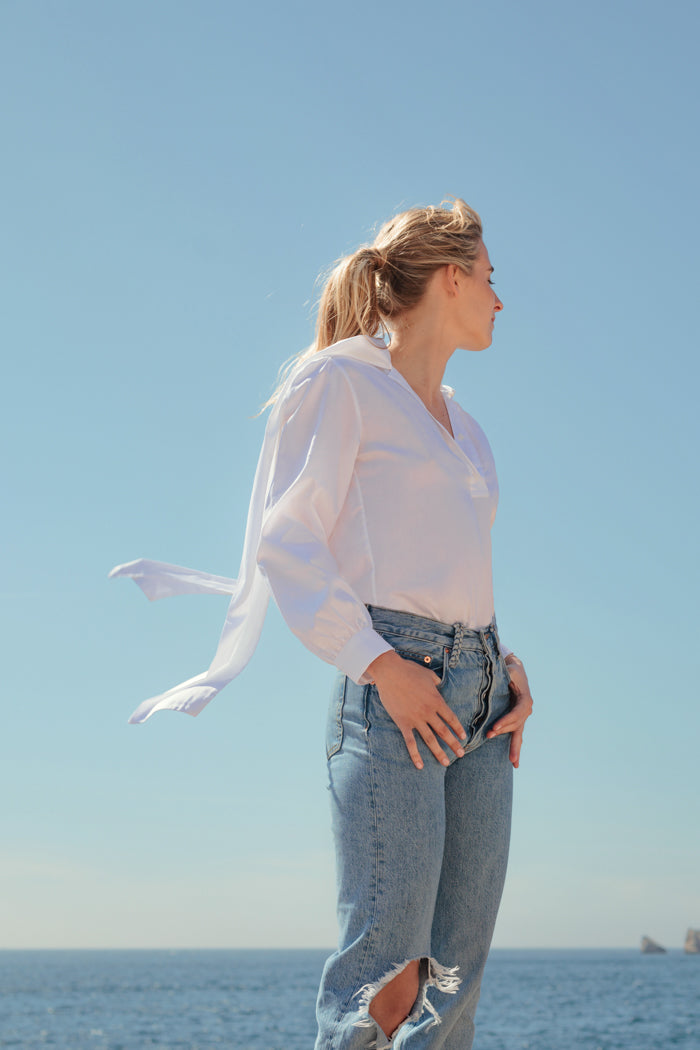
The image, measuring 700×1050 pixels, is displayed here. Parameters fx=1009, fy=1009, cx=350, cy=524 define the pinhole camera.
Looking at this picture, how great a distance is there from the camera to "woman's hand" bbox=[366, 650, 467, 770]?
1.99 meters

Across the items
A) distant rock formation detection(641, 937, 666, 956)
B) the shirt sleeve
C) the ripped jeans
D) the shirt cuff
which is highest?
the shirt sleeve

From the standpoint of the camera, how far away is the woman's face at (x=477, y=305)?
8.31ft

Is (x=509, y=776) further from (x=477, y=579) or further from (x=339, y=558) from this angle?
(x=339, y=558)

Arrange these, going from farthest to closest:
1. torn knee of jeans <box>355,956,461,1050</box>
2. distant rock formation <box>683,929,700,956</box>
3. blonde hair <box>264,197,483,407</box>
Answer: distant rock formation <box>683,929,700,956</box> → blonde hair <box>264,197,483,407</box> → torn knee of jeans <box>355,956,461,1050</box>

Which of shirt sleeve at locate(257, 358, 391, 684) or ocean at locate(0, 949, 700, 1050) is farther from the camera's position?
ocean at locate(0, 949, 700, 1050)

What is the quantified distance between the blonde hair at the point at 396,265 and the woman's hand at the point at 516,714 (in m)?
0.90

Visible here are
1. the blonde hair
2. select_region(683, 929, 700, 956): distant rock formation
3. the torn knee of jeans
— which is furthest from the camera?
select_region(683, 929, 700, 956): distant rock formation

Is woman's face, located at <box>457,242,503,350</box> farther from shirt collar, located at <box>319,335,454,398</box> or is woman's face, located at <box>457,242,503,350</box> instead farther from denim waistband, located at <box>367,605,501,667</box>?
Answer: denim waistband, located at <box>367,605,501,667</box>

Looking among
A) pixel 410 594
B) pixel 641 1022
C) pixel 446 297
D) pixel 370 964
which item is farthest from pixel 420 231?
pixel 641 1022

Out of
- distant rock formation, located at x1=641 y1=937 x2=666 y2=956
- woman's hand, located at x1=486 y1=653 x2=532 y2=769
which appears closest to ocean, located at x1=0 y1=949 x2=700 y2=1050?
woman's hand, located at x1=486 y1=653 x2=532 y2=769

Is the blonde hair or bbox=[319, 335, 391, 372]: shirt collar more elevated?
the blonde hair

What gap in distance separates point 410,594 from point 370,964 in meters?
0.74

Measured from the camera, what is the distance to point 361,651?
1.98m

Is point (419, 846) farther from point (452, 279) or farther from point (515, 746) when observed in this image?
point (452, 279)
